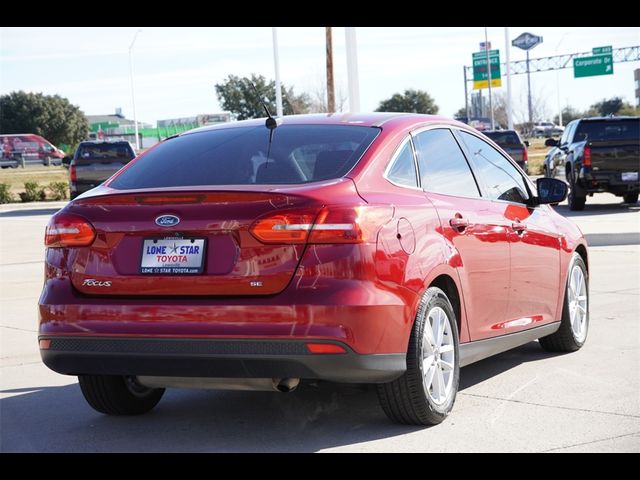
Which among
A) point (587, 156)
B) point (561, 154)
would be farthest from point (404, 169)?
point (561, 154)

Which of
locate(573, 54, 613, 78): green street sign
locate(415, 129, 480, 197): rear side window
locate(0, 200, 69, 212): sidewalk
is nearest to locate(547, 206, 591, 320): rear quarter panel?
locate(415, 129, 480, 197): rear side window

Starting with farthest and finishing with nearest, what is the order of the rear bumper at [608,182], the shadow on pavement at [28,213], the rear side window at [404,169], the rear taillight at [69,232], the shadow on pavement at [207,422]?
the shadow on pavement at [28,213] → the rear bumper at [608,182] → the rear side window at [404,169] → the shadow on pavement at [207,422] → the rear taillight at [69,232]

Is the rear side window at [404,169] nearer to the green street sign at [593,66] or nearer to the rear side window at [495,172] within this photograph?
the rear side window at [495,172]

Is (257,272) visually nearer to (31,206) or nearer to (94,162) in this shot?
(94,162)

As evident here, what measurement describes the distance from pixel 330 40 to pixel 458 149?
3142cm

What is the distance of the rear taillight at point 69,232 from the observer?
5.43 metres

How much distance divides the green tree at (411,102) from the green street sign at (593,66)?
1265 inches

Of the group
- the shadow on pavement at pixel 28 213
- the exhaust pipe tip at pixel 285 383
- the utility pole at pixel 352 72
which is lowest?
the shadow on pavement at pixel 28 213

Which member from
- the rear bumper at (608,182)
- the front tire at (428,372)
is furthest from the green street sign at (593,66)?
the front tire at (428,372)

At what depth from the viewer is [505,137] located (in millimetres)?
31906

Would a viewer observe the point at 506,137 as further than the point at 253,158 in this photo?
Yes

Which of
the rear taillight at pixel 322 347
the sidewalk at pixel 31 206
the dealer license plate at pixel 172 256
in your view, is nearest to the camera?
the rear taillight at pixel 322 347

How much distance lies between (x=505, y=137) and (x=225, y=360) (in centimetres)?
2768
